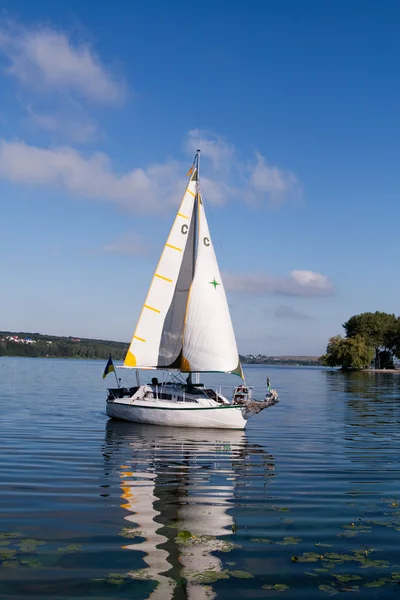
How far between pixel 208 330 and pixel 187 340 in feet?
4.75

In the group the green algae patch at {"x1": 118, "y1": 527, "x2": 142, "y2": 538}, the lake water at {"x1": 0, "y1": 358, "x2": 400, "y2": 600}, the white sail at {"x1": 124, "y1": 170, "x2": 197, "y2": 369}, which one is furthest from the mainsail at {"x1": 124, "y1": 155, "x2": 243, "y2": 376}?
the green algae patch at {"x1": 118, "y1": 527, "x2": 142, "y2": 538}

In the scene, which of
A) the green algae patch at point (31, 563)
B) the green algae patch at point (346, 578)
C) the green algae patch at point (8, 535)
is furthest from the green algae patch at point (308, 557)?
the green algae patch at point (8, 535)

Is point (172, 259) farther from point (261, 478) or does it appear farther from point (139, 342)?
point (261, 478)

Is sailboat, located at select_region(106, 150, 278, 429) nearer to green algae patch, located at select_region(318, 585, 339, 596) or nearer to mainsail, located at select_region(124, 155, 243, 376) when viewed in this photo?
mainsail, located at select_region(124, 155, 243, 376)

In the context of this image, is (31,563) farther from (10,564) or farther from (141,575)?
(141,575)

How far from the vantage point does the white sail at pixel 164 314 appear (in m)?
38.8

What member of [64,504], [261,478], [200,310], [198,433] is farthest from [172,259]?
[64,504]

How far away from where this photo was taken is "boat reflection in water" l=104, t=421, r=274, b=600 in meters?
10.7

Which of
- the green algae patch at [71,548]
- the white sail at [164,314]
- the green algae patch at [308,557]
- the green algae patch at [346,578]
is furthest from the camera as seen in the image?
the white sail at [164,314]

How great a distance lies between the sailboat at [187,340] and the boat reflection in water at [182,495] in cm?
203

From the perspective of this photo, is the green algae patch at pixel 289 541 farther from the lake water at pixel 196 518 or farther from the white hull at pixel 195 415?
the white hull at pixel 195 415

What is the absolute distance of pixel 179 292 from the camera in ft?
128

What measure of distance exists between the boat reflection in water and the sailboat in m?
2.03

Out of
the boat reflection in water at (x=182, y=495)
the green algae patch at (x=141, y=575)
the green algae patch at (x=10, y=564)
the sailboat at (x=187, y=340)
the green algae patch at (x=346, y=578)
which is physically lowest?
the boat reflection in water at (x=182, y=495)
